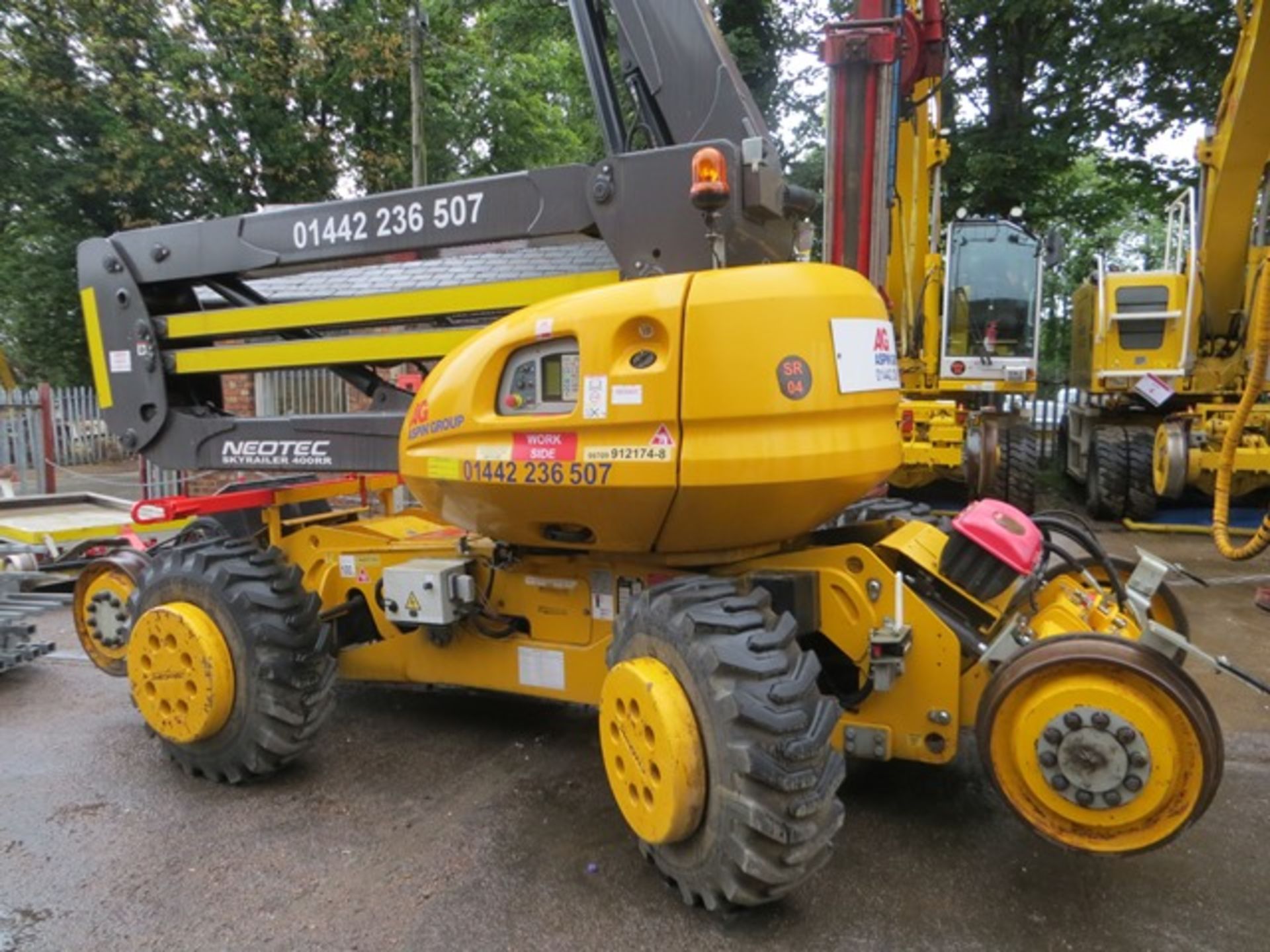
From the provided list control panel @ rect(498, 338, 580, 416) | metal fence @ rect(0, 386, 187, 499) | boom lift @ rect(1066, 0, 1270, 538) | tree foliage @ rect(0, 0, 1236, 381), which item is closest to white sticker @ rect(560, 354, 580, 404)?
control panel @ rect(498, 338, 580, 416)

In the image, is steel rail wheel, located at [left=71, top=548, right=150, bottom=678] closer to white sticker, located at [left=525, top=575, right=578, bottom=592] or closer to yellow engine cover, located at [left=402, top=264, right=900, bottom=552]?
white sticker, located at [left=525, top=575, right=578, bottom=592]

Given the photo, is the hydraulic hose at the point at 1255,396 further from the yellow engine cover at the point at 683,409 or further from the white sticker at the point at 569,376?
the white sticker at the point at 569,376

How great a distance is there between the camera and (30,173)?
48.1 ft

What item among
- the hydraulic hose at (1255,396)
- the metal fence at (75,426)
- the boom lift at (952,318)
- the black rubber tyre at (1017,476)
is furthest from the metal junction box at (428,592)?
the metal fence at (75,426)

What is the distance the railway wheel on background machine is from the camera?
248 centimetres

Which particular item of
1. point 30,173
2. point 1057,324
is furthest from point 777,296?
point 1057,324

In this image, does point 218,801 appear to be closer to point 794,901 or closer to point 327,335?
point 327,335

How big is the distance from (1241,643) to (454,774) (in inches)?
185

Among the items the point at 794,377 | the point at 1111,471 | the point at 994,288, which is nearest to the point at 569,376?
the point at 794,377

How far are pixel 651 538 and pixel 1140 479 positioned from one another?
27.2 feet

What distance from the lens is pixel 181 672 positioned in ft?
11.9

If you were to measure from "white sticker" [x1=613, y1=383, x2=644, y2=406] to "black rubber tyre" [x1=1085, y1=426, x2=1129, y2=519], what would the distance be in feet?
27.9

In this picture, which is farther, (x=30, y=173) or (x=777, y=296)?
(x=30, y=173)

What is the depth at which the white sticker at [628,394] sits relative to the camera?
108 inches
